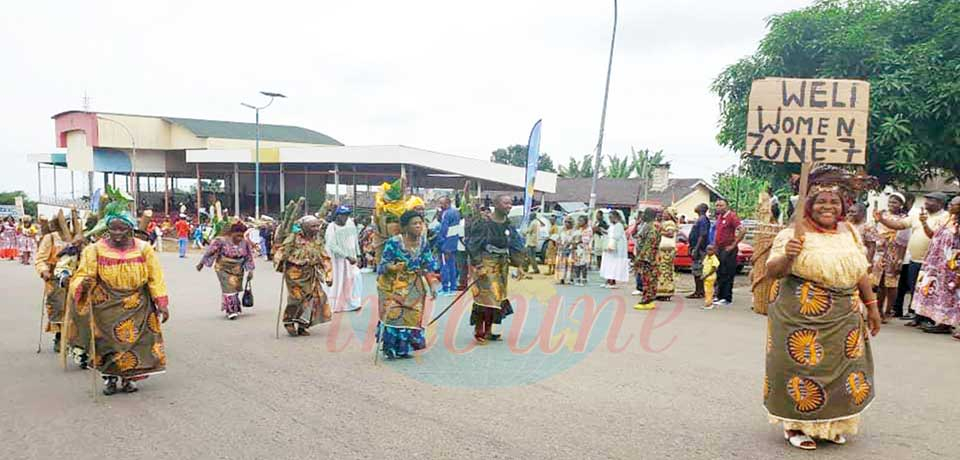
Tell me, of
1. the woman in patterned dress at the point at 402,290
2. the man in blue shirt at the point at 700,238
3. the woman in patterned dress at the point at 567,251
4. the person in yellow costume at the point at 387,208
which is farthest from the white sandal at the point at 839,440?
the woman in patterned dress at the point at 567,251

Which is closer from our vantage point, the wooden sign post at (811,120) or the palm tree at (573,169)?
the wooden sign post at (811,120)

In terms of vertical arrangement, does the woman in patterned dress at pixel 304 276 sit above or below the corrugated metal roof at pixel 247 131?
below

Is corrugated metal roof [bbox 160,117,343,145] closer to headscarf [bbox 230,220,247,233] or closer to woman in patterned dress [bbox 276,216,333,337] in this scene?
headscarf [bbox 230,220,247,233]

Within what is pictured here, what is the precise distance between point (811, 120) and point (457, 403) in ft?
10.8

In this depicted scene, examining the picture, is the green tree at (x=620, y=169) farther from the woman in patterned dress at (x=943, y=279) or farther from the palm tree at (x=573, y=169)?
the woman in patterned dress at (x=943, y=279)

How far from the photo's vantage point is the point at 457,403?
5.65 metres

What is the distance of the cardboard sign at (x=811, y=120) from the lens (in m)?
4.51

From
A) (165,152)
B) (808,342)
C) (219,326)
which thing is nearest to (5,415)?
(219,326)

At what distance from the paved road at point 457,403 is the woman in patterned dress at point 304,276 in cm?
29

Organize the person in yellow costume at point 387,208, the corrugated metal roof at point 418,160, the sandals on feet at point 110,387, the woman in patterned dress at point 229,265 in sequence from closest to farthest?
the sandals on feet at point 110,387 → the person in yellow costume at point 387,208 → the woman in patterned dress at point 229,265 → the corrugated metal roof at point 418,160

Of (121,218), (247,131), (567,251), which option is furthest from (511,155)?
(121,218)

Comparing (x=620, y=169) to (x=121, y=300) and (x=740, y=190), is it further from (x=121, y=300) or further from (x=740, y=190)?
(x=121, y=300)

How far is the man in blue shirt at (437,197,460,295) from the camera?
1384 cm

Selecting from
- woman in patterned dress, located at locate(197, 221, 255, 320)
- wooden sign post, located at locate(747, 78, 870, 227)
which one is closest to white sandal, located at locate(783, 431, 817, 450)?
wooden sign post, located at locate(747, 78, 870, 227)
